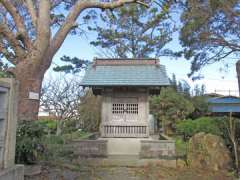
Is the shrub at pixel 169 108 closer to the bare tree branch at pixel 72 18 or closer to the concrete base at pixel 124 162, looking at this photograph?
the concrete base at pixel 124 162

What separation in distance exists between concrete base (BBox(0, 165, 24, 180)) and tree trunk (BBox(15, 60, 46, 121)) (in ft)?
7.83

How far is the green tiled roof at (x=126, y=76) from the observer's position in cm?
1216

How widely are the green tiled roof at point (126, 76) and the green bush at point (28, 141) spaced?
17.0ft

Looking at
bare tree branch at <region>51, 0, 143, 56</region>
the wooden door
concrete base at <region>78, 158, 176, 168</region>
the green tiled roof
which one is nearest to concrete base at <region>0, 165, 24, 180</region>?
bare tree branch at <region>51, 0, 143, 56</region>

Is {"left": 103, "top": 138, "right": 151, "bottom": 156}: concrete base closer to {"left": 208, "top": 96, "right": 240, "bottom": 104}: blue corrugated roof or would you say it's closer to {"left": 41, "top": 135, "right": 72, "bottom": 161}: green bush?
{"left": 41, "top": 135, "right": 72, "bottom": 161}: green bush

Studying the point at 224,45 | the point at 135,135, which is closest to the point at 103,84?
the point at 135,135

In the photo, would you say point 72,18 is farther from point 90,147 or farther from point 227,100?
point 227,100

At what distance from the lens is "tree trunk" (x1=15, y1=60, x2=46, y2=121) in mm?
7242

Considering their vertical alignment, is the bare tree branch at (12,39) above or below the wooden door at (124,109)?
above

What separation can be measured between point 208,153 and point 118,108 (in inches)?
216

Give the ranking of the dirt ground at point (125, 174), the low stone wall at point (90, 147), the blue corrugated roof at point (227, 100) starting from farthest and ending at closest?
1. the blue corrugated roof at point (227, 100)
2. the low stone wall at point (90, 147)
3. the dirt ground at point (125, 174)

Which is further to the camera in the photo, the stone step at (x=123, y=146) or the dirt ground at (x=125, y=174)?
A: the stone step at (x=123, y=146)

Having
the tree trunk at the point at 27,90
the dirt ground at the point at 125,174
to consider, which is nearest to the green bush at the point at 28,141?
the tree trunk at the point at 27,90

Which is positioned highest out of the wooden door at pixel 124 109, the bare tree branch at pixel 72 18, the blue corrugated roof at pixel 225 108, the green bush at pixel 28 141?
the bare tree branch at pixel 72 18
